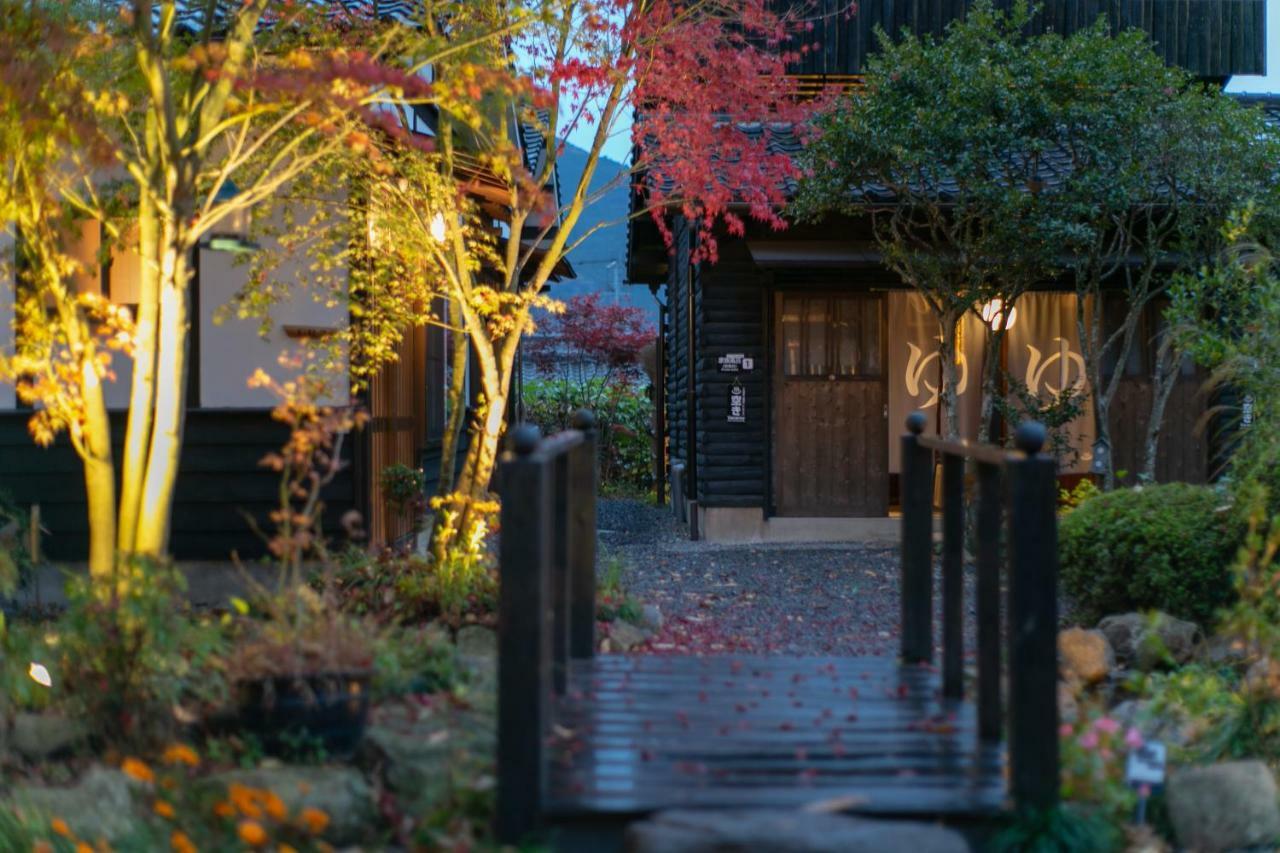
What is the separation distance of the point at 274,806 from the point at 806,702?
1964mm

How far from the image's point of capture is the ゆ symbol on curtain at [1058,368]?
13539 mm

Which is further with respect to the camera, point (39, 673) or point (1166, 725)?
point (39, 673)

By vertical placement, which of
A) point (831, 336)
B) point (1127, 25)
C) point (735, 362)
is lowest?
point (735, 362)

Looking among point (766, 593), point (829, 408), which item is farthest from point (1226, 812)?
point (829, 408)

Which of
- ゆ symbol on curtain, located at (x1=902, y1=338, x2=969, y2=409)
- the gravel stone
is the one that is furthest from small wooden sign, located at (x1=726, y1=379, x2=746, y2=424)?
ゆ symbol on curtain, located at (x1=902, y1=338, x2=969, y2=409)

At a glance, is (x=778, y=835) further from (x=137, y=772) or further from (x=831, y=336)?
(x=831, y=336)

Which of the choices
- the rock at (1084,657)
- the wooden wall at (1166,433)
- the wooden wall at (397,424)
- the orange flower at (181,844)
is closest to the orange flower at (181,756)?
the orange flower at (181,844)

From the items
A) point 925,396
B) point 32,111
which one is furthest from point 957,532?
point 925,396

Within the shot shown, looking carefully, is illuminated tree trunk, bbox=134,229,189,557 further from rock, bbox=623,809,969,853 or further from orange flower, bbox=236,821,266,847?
rock, bbox=623,809,969,853

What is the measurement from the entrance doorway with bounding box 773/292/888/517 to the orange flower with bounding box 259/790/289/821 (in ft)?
32.0

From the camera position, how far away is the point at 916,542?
18.1 ft

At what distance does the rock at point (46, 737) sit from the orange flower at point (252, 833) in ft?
4.03

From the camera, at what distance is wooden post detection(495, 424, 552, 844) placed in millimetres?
3756

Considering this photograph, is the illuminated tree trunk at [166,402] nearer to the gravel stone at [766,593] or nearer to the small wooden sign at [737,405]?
the gravel stone at [766,593]
